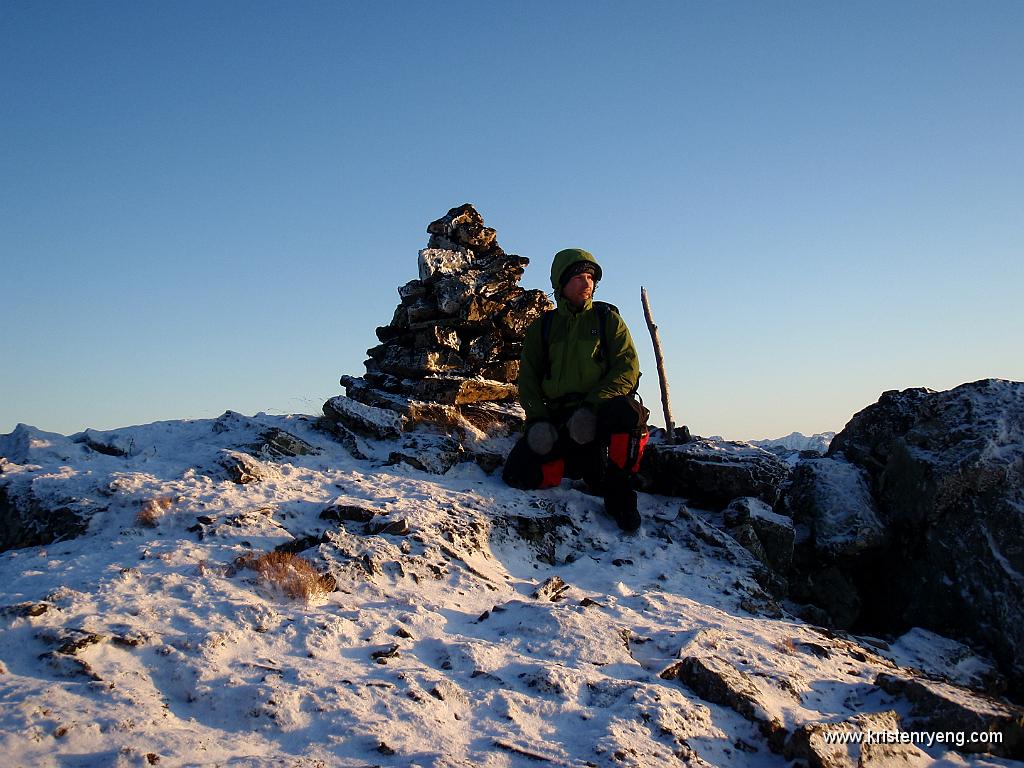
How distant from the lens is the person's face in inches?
385

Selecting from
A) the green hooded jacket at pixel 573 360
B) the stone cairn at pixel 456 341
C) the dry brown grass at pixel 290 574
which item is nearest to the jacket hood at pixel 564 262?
the green hooded jacket at pixel 573 360

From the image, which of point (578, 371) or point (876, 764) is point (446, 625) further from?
point (578, 371)

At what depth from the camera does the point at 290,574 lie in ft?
20.4

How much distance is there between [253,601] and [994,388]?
9.50 m

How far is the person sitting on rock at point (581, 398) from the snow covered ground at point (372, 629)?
40 centimetres

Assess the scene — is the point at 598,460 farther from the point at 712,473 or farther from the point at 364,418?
the point at 364,418

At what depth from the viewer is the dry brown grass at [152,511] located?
7.03 metres

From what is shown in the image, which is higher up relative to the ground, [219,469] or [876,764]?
[219,469]

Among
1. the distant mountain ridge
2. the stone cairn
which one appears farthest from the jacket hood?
the distant mountain ridge

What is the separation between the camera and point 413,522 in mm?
7746

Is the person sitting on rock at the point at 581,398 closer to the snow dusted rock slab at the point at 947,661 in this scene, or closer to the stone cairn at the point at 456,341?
the stone cairn at the point at 456,341

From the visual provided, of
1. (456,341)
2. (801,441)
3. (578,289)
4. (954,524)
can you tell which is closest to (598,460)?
(578,289)

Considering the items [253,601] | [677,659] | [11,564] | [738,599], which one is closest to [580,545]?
[738,599]

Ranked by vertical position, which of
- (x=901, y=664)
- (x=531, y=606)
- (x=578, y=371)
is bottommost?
(x=901, y=664)
